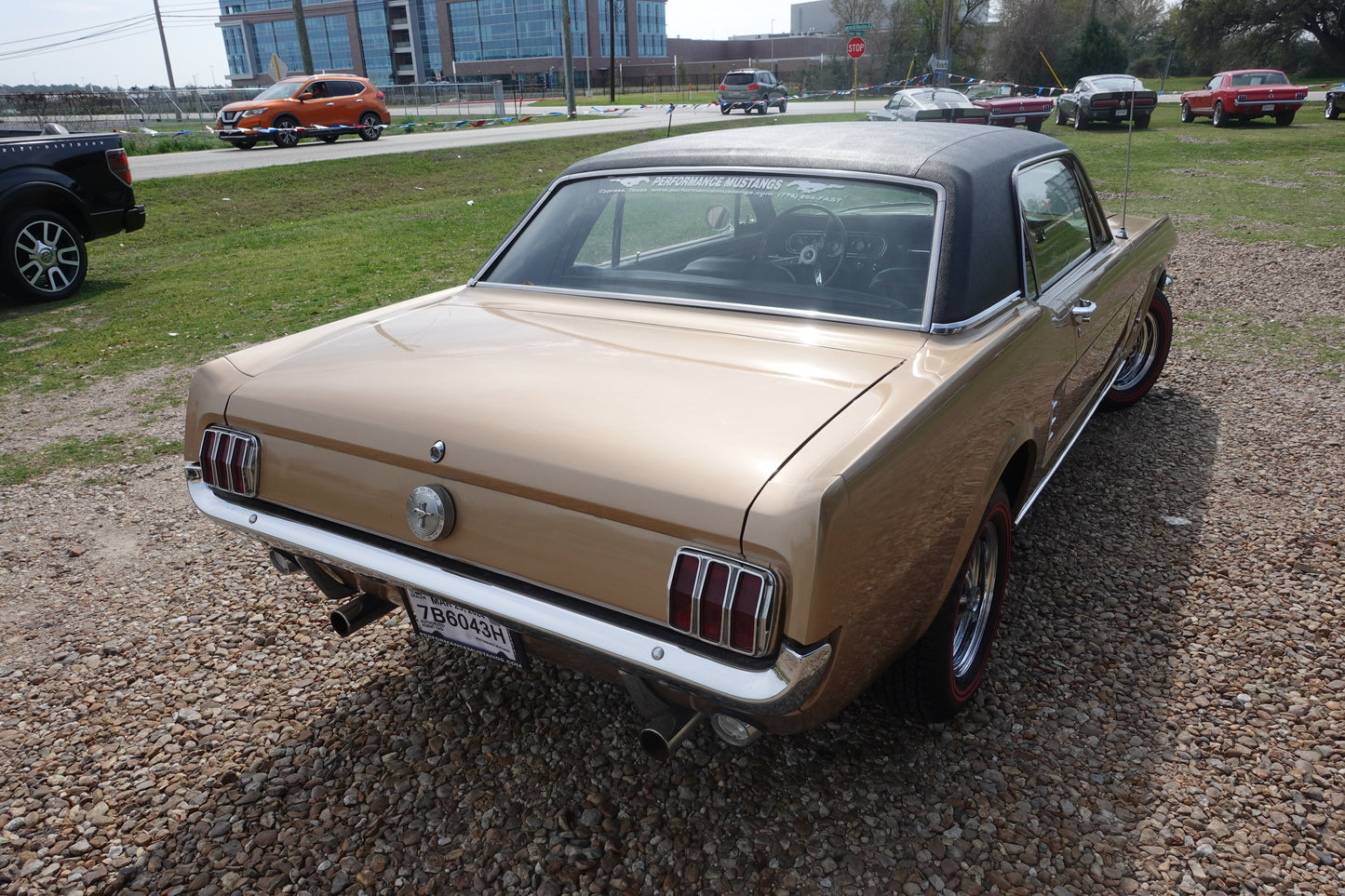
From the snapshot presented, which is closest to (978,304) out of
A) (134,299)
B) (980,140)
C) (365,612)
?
(980,140)

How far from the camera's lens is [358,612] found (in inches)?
103

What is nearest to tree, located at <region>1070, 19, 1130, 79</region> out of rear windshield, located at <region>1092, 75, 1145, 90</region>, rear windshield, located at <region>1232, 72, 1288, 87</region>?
rear windshield, located at <region>1232, 72, 1288, 87</region>

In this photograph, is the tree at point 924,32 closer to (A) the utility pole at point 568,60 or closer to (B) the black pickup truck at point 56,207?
(A) the utility pole at point 568,60

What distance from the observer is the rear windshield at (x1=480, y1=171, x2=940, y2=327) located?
2.76 m

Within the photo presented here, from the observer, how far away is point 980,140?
3246 millimetres

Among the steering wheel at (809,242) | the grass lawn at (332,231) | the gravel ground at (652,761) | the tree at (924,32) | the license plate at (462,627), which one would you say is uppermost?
the tree at (924,32)

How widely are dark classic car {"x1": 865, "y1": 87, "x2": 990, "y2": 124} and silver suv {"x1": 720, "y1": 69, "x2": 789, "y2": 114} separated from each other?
13.6 meters

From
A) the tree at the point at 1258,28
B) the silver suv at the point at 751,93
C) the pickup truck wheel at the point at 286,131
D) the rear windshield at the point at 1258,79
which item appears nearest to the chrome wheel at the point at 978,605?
the pickup truck wheel at the point at 286,131

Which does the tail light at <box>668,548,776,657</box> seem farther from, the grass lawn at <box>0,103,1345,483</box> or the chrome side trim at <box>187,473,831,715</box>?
the grass lawn at <box>0,103,1345,483</box>

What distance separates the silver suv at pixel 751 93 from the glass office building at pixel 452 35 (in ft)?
162

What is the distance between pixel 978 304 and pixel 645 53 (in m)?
104

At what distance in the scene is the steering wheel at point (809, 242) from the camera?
2896mm

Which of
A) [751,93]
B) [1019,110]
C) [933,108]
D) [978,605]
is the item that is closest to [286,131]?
[933,108]

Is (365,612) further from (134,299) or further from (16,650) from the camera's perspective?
(134,299)
